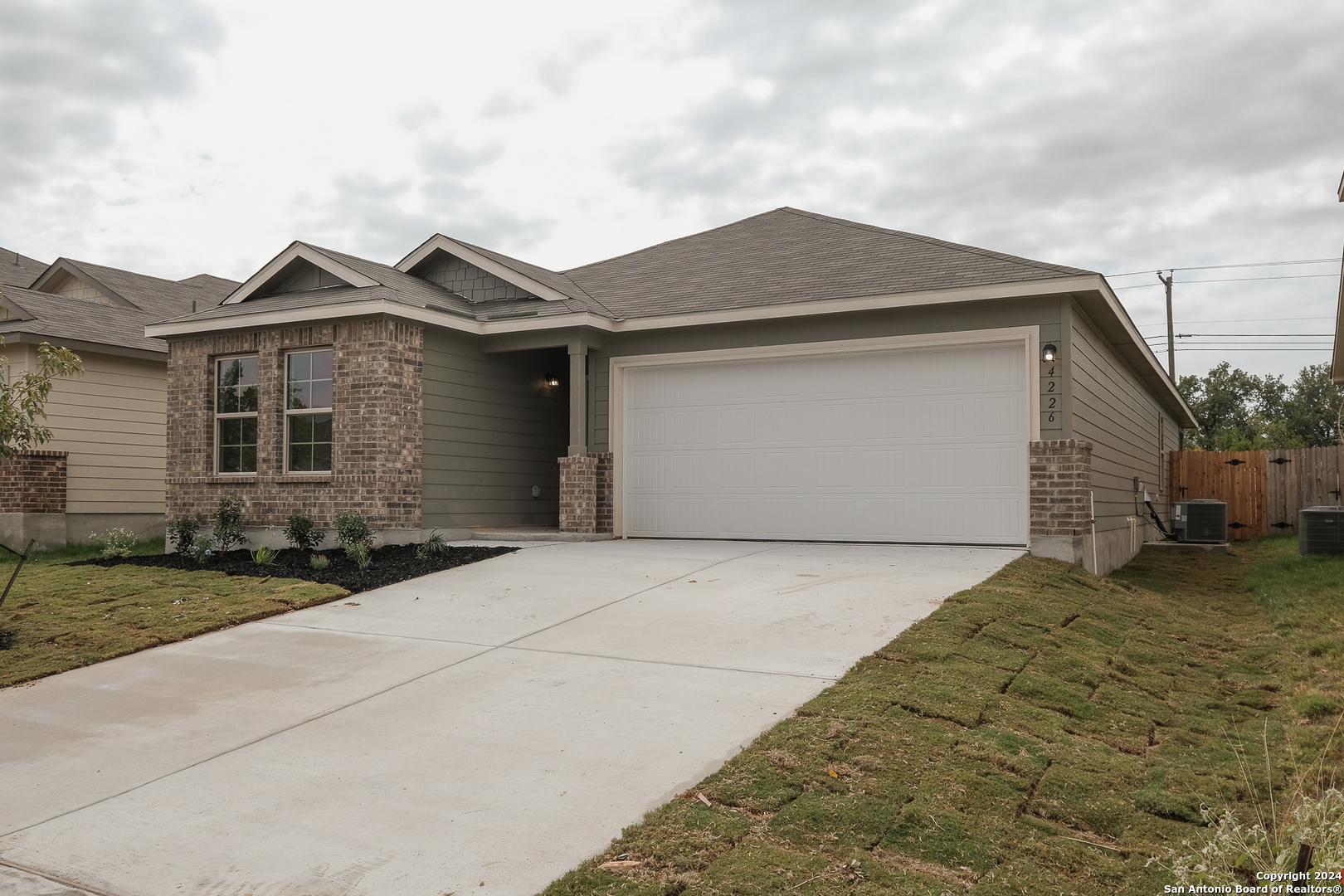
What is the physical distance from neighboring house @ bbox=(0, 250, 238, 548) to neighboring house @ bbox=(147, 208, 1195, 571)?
303cm

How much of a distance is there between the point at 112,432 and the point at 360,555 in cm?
854

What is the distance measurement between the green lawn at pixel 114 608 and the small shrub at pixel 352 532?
5.18 ft

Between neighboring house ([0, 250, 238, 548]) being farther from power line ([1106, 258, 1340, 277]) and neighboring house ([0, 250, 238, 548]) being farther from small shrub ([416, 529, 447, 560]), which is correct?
power line ([1106, 258, 1340, 277])

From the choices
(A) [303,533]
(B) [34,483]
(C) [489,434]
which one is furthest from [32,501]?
(C) [489,434]

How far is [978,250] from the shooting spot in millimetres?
12109

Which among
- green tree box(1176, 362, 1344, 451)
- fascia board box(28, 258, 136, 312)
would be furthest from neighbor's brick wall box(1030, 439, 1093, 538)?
green tree box(1176, 362, 1344, 451)

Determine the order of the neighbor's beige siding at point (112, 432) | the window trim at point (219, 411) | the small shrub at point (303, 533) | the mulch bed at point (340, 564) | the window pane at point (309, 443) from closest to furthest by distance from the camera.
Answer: the mulch bed at point (340, 564), the small shrub at point (303, 533), the window pane at point (309, 443), the window trim at point (219, 411), the neighbor's beige siding at point (112, 432)

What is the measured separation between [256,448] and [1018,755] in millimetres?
11435

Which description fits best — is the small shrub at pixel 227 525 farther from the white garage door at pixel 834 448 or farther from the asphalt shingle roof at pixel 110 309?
the white garage door at pixel 834 448

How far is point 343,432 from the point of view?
12109 millimetres

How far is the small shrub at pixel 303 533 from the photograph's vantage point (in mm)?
11789

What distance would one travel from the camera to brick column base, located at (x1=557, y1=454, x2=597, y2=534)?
1279 cm

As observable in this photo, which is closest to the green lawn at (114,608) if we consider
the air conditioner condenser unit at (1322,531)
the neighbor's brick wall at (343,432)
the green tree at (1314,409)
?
the neighbor's brick wall at (343,432)

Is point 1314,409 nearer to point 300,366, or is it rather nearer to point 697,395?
point 697,395
